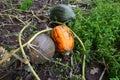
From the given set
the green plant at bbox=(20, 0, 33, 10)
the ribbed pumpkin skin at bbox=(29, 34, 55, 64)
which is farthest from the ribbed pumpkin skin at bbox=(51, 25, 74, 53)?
the green plant at bbox=(20, 0, 33, 10)

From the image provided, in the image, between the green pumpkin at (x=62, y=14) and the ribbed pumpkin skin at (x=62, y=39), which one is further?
the green pumpkin at (x=62, y=14)

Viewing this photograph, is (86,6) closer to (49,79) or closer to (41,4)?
(41,4)

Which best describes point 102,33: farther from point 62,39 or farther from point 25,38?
point 25,38

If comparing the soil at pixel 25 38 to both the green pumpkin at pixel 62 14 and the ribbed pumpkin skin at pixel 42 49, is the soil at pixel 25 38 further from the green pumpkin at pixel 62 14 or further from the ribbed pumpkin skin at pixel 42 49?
the green pumpkin at pixel 62 14

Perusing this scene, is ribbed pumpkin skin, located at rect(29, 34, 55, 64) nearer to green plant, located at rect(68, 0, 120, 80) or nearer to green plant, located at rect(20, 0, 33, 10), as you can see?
green plant, located at rect(68, 0, 120, 80)

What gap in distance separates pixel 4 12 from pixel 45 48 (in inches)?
44.8

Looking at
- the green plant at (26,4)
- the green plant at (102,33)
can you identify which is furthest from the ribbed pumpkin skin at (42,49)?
the green plant at (26,4)

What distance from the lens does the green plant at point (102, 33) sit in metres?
3.21

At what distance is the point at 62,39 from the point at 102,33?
495 mm

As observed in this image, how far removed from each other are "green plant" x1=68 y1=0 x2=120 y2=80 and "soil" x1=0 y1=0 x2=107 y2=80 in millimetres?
142

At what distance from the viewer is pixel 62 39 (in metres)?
3.20

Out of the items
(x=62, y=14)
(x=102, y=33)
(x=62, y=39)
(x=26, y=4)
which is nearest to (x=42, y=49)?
(x=62, y=39)

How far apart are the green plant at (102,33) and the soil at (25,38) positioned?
0.46 ft

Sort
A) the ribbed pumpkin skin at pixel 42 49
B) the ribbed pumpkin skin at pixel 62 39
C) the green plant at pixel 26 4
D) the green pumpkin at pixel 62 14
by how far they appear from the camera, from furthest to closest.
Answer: the green plant at pixel 26 4
the green pumpkin at pixel 62 14
the ribbed pumpkin skin at pixel 62 39
the ribbed pumpkin skin at pixel 42 49
